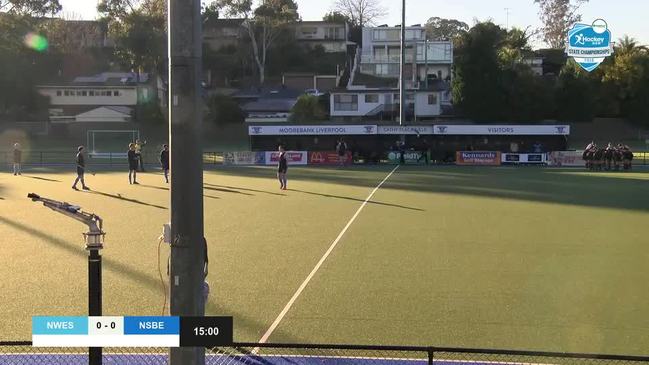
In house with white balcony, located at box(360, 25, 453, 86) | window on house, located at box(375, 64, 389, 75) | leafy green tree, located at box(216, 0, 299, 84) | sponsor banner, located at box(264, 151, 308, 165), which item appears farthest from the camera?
leafy green tree, located at box(216, 0, 299, 84)

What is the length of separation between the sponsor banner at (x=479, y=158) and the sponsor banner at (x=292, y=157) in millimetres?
10367

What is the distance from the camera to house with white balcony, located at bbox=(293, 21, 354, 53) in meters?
97.3

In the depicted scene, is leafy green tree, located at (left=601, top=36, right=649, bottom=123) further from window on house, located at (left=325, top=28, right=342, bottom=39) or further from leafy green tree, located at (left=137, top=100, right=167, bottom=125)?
leafy green tree, located at (left=137, top=100, right=167, bottom=125)

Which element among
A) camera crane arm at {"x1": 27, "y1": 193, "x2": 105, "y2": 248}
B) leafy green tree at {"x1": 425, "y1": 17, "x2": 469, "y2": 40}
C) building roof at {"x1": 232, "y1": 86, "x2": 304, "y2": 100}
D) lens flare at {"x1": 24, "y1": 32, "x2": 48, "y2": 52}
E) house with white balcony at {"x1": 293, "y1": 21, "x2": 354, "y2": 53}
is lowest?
camera crane arm at {"x1": 27, "y1": 193, "x2": 105, "y2": 248}

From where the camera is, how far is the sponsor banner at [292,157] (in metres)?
44.4

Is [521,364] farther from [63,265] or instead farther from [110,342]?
[63,265]

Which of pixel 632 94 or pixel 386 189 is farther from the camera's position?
pixel 632 94

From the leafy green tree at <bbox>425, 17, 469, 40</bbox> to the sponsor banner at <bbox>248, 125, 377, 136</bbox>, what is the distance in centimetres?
8265

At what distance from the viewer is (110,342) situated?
4555mm

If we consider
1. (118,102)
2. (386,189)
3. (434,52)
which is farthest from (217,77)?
(386,189)

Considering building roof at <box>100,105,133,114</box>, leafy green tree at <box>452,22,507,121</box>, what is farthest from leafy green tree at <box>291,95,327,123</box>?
building roof at <box>100,105,133,114</box>

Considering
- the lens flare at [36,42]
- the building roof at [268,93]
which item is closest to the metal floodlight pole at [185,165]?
the building roof at [268,93]

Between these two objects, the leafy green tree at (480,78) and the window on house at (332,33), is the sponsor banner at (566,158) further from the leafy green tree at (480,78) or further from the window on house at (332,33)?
the window on house at (332,33)

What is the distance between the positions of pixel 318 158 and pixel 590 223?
28.4 meters
